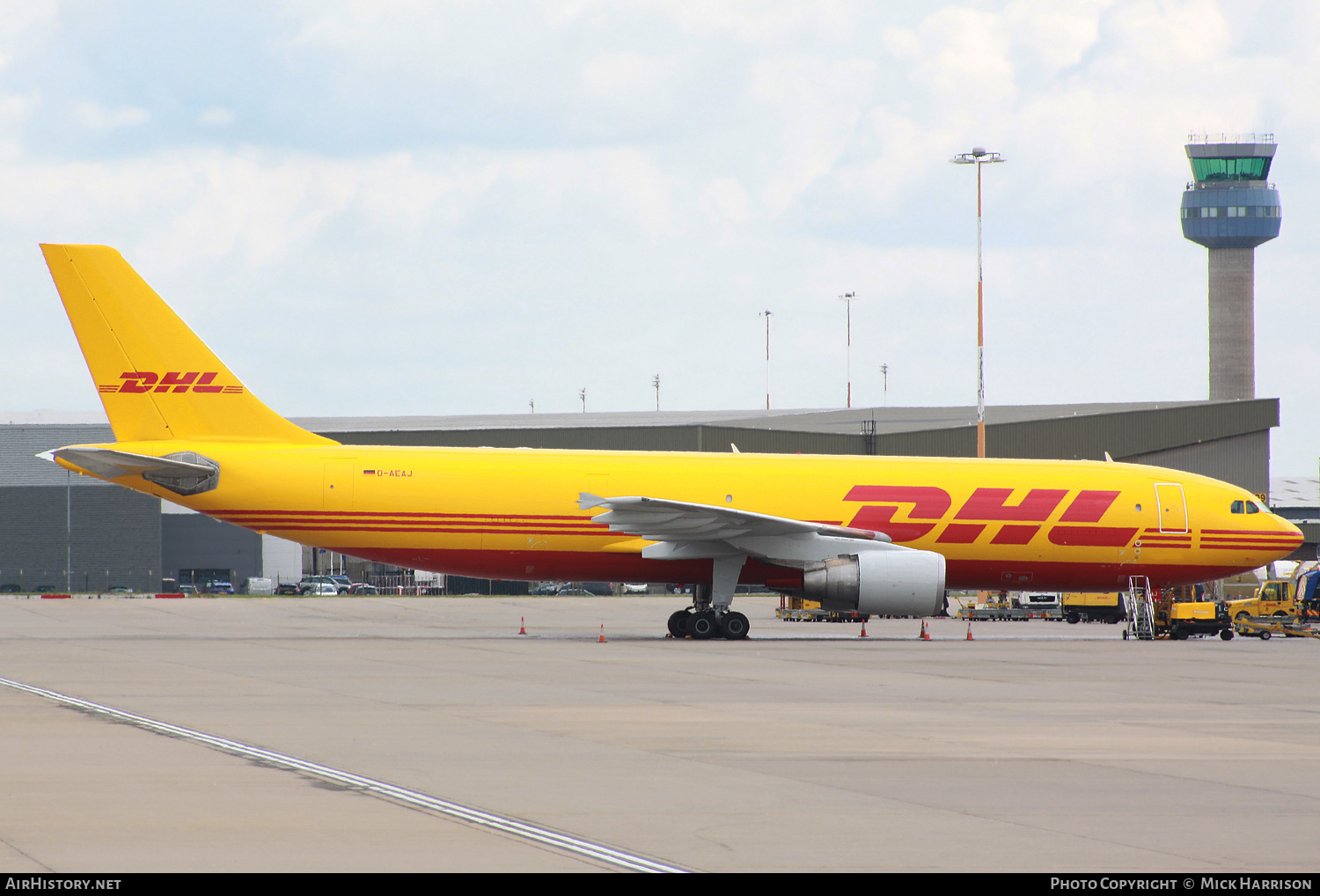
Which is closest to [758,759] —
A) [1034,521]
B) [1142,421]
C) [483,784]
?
[483,784]

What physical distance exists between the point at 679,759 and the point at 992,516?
765 inches

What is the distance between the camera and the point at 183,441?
29203 mm

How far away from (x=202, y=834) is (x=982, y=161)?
4161 centimetres

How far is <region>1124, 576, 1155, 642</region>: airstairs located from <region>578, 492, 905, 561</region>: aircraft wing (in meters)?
6.03

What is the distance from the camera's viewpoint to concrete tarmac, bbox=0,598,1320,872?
28.0 ft

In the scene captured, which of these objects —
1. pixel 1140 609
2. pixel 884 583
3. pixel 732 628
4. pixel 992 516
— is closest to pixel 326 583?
pixel 732 628

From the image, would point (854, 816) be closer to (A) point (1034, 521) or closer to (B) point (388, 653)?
(B) point (388, 653)

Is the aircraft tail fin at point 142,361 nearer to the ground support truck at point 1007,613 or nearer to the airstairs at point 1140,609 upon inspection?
the airstairs at point 1140,609

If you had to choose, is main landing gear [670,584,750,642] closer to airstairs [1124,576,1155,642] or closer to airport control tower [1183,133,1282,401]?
airstairs [1124,576,1155,642]

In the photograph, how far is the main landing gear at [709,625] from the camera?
29938 mm

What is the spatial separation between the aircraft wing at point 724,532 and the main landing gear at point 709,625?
1.29 meters

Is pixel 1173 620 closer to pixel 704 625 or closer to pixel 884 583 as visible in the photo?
pixel 884 583

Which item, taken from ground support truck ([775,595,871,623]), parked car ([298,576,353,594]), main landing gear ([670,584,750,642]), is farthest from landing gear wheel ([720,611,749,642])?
parked car ([298,576,353,594])
